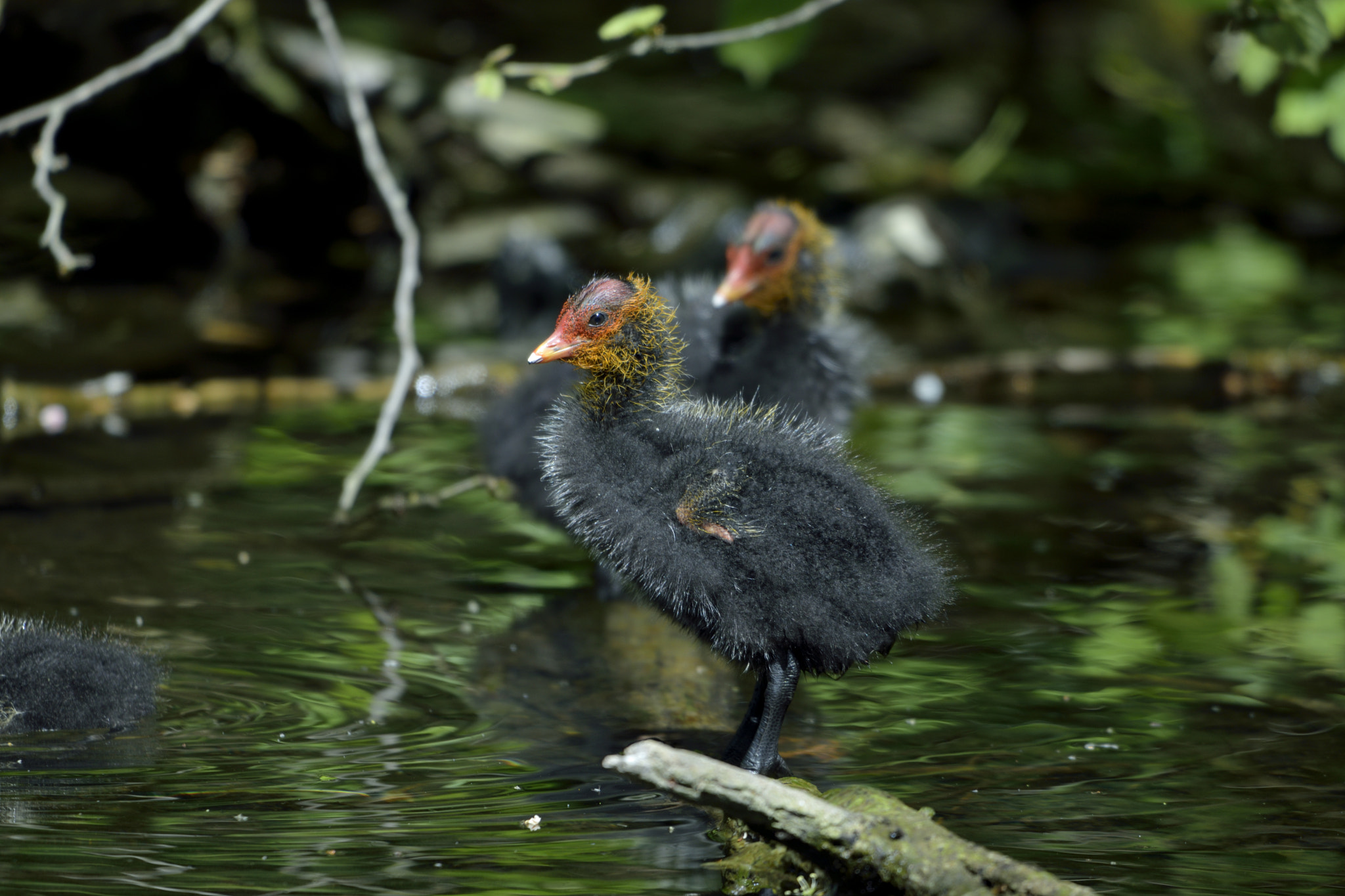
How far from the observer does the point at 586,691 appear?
4480 millimetres

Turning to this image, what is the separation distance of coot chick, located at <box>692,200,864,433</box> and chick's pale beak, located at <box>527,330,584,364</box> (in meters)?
1.63

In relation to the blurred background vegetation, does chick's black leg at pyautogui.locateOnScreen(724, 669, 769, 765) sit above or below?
below

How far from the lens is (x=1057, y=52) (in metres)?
16.0

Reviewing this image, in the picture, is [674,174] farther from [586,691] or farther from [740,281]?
[586,691]

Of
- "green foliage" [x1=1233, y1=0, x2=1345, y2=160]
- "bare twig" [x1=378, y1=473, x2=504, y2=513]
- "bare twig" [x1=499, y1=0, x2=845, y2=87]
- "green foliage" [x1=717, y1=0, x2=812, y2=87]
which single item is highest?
"green foliage" [x1=717, y1=0, x2=812, y2=87]

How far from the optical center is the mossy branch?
283 cm

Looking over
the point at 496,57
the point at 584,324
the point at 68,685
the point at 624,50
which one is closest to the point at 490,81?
the point at 496,57

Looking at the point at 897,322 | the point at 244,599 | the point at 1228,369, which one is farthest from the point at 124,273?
the point at 1228,369

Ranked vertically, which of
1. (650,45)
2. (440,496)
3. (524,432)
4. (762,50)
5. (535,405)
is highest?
(762,50)

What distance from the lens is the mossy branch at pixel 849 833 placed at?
283cm

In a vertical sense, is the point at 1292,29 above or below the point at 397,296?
above

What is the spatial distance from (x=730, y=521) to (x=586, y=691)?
1.07 meters

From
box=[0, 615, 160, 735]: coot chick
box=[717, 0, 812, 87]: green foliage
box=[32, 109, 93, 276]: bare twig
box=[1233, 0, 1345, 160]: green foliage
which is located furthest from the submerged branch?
box=[717, 0, 812, 87]: green foliage

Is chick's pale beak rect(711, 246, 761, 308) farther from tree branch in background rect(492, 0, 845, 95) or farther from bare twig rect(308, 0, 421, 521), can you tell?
bare twig rect(308, 0, 421, 521)
